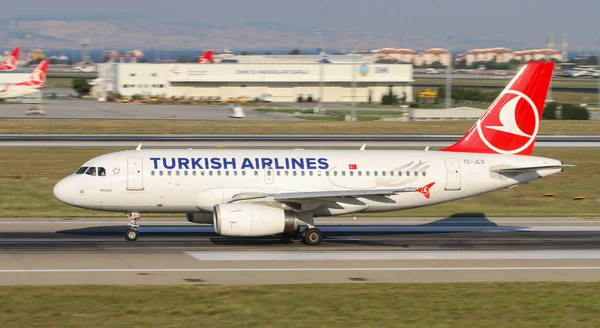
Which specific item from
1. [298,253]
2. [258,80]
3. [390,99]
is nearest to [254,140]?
[298,253]

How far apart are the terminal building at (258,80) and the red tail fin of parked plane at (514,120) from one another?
385 ft

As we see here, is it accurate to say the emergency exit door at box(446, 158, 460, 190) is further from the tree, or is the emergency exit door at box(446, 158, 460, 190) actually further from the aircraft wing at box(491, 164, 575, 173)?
the tree

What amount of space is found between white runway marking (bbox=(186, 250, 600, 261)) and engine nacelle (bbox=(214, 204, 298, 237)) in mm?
765

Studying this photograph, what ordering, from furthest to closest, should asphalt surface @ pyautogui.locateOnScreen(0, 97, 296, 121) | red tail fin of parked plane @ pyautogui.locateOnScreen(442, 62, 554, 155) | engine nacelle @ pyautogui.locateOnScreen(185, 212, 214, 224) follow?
asphalt surface @ pyautogui.locateOnScreen(0, 97, 296, 121) < red tail fin of parked plane @ pyautogui.locateOnScreen(442, 62, 554, 155) < engine nacelle @ pyautogui.locateOnScreen(185, 212, 214, 224)

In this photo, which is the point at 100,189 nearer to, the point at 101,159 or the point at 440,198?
the point at 101,159

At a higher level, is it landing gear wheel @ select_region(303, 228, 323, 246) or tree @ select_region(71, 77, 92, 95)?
tree @ select_region(71, 77, 92, 95)

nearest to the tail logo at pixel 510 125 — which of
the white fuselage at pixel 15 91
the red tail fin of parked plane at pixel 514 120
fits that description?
the red tail fin of parked plane at pixel 514 120

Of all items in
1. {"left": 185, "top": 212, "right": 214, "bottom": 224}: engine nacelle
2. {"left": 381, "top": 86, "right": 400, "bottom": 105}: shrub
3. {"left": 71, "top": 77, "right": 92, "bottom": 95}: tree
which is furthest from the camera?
{"left": 71, "top": 77, "right": 92, "bottom": 95}: tree

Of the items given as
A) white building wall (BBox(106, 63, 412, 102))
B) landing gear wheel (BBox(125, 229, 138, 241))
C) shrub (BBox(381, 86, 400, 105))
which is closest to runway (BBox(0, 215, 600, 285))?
landing gear wheel (BBox(125, 229, 138, 241))

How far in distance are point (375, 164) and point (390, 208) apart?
186cm

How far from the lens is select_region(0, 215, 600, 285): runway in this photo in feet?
81.0

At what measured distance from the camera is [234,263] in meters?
26.8

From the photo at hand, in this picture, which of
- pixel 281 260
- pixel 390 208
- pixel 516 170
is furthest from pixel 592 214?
pixel 281 260

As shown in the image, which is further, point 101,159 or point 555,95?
point 555,95
